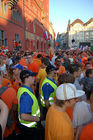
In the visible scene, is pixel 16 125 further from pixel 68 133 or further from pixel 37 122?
pixel 68 133

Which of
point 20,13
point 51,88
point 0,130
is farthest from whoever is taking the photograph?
point 20,13

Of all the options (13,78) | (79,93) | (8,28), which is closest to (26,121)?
(79,93)

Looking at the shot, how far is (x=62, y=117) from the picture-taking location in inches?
72.0

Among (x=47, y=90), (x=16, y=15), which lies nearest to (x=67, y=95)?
(x=47, y=90)

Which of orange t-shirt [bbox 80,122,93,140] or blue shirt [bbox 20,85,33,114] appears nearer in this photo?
orange t-shirt [bbox 80,122,93,140]

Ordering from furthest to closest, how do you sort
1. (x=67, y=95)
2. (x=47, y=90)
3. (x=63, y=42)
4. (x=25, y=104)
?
(x=63, y=42) < (x=47, y=90) < (x=25, y=104) < (x=67, y=95)

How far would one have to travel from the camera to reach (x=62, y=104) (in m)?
1.93

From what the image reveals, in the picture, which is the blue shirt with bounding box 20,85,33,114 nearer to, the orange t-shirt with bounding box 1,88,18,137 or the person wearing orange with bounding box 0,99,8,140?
the orange t-shirt with bounding box 1,88,18,137

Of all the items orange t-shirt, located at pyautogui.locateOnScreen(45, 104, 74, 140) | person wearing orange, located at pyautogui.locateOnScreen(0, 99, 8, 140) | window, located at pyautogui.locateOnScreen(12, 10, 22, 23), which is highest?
window, located at pyautogui.locateOnScreen(12, 10, 22, 23)

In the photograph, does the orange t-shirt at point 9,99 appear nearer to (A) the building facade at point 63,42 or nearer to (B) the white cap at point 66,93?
(B) the white cap at point 66,93

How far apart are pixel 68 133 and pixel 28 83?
1206 mm

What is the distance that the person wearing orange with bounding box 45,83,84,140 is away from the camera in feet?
5.94

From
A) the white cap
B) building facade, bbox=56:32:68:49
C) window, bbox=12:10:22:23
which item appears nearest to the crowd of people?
the white cap

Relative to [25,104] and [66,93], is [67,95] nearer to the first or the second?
[66,93]
